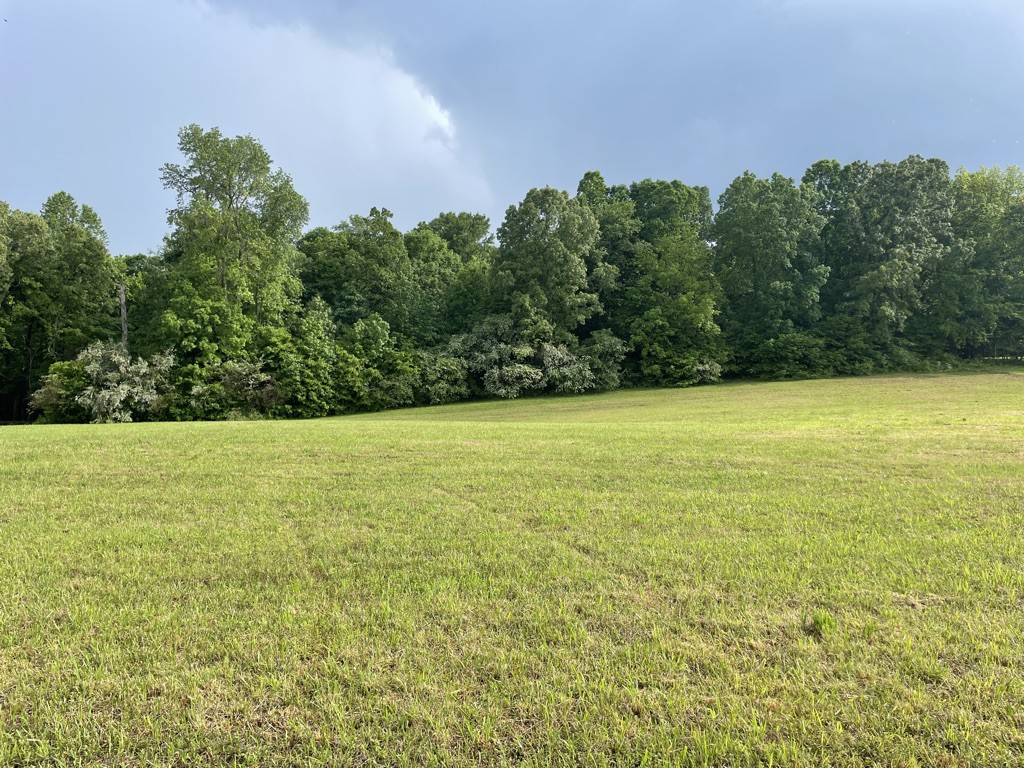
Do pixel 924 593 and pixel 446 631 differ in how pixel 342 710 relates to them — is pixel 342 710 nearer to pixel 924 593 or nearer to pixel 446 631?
pixel 446 631

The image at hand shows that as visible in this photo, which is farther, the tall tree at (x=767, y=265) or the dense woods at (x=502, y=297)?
the tall tree at (x=767, y=265)

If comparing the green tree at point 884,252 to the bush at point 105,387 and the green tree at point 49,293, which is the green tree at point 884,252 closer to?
the bush at point 105,387

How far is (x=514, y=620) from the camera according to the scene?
3.38 m

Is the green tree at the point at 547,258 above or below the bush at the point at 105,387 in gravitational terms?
above

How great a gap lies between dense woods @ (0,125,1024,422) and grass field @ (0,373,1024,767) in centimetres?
2564

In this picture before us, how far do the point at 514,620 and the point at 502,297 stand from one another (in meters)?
35.0

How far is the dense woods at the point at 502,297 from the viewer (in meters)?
30.8

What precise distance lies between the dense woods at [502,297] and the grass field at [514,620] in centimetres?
2564

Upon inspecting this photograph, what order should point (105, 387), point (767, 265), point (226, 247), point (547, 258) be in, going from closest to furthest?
point (105, 387) < point (226, 247) < point (547, 258) < point (767, 265)

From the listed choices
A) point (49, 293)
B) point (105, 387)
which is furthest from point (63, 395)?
point (49, 293)

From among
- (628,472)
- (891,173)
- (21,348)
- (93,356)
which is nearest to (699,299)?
(891,173)

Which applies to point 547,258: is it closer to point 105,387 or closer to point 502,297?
point 502,297

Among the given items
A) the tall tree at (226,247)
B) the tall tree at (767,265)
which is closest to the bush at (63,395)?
the tall tree at (226,247)

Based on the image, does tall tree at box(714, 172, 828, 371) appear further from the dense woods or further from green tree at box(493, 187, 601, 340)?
green tree at box(493, 187, 601, 340)
